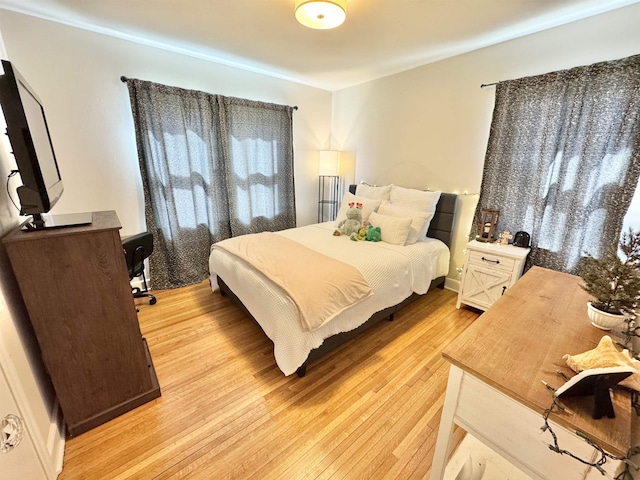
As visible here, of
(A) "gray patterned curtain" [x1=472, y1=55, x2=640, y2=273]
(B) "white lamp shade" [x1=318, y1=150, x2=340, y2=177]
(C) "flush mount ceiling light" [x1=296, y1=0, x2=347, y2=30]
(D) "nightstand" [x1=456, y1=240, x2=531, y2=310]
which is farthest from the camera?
(B) "white lamp shade" [x1=318, y1=150, x2=340, y2=177]

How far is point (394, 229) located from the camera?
268cm

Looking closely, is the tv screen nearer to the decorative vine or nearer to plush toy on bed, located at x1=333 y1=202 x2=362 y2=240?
the decorative vine

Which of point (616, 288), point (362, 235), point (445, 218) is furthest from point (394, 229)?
point (616, 288)

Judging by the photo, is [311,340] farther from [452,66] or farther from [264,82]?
[264,82]

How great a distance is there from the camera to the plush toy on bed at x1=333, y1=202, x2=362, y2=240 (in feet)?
9.49

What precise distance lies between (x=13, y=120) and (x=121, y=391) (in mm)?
1452

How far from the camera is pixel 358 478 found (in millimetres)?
1267

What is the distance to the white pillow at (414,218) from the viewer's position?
2.73 m

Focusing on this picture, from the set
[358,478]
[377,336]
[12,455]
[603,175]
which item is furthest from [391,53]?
[12,455]

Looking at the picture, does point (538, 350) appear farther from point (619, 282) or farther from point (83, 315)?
point (83, 315)

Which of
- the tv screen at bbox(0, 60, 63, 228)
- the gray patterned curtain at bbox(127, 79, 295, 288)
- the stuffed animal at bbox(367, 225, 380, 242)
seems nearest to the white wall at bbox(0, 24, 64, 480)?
the tv screen at bbox(0, 60, 63, 228)

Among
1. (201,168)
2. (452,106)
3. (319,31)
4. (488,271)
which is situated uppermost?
(319,31)

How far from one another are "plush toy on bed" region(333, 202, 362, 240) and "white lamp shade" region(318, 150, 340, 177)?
127 cm

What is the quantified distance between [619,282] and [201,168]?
3446mm
